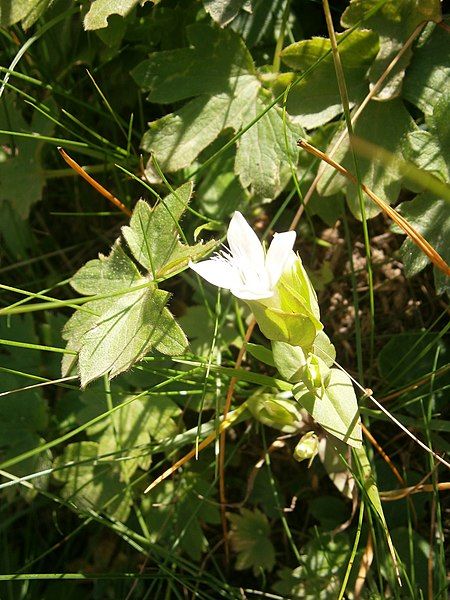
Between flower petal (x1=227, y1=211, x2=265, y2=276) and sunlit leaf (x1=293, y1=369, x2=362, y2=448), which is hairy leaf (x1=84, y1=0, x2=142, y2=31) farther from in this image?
sunlit leaf (x1=293, y1=369, x2=362, y2=448)

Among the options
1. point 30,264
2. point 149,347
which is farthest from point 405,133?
point 30,264

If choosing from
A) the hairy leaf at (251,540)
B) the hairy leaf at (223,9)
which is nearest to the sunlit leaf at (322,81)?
the hairy leaf at (223,9)

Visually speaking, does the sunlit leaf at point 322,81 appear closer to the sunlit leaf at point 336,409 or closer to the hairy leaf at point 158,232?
the hairy leaf at point 158,232

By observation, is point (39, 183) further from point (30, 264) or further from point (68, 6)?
point (68, 6)

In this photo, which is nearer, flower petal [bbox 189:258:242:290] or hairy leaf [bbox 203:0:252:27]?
Result: flower petal [bbox 189:258:242:290]

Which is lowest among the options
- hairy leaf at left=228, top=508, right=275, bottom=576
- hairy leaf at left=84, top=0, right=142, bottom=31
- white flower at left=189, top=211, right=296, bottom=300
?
hairy leaf at left=228, top=508, right=275, bottom=576

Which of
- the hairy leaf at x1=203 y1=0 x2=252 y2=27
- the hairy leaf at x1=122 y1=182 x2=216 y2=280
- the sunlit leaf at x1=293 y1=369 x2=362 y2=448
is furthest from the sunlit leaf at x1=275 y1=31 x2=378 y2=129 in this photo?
the sunlit leaf at x1=293 y1=369 x2=362 y2=448

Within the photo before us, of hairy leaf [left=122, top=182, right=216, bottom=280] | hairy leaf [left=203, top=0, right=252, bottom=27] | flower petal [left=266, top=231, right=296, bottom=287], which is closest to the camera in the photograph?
flower petal [left=266, top=231, right=296, bottom=287]
